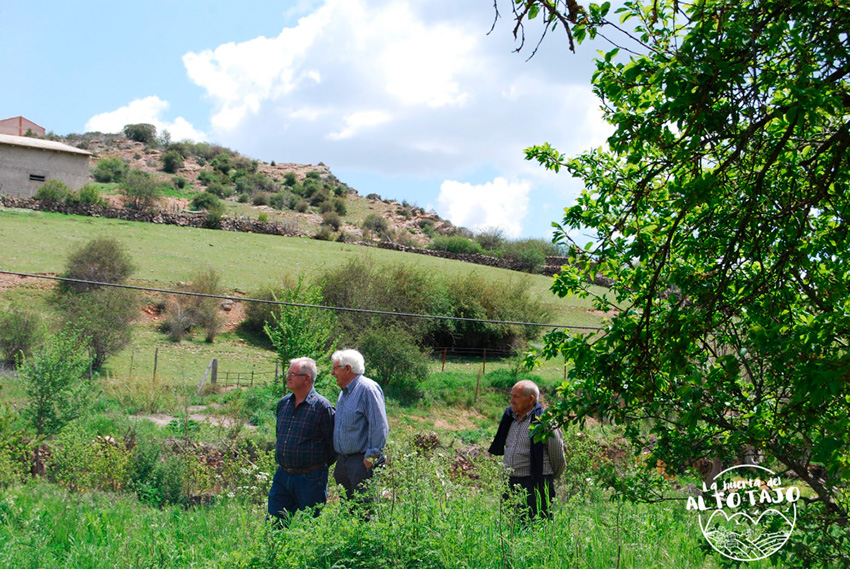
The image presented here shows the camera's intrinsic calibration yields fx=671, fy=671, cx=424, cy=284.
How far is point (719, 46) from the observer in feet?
8.55

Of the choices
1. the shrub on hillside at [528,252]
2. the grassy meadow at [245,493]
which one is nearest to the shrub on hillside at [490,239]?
the shrub on hillside at [528,252]

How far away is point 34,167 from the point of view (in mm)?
41344

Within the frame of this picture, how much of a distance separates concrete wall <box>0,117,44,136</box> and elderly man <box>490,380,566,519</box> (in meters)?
68.3

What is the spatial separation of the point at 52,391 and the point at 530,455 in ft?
30.3

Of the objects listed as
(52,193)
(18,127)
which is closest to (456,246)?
(52,193)

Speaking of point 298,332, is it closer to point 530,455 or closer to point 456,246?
point 530,455

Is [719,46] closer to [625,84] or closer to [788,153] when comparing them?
[625,84]

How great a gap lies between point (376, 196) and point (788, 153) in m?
78.0

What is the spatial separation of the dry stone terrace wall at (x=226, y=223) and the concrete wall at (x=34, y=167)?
3915 mm

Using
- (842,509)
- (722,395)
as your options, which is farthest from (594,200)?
(842,509)

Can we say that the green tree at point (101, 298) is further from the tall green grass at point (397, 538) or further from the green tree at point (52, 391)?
the tall green grass at point (397, 538)

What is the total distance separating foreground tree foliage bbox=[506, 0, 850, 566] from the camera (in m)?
2.46

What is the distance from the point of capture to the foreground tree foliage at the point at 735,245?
2465mm

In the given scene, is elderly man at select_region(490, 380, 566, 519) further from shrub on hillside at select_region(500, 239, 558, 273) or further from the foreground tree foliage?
shrub on hillside at select_region(500, 239, 558, 273)
